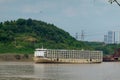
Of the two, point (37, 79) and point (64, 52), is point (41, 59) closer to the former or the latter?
point (64, 52)

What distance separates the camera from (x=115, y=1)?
38562 mm

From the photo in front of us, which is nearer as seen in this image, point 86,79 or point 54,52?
point 86,79

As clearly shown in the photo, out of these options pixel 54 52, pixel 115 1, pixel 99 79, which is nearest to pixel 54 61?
pixel 54 52

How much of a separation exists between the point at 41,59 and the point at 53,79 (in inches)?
4477

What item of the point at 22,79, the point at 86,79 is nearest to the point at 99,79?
the point at 86,79

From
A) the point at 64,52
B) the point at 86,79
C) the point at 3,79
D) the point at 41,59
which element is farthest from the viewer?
the point at 64,52

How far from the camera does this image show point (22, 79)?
69.2 metres

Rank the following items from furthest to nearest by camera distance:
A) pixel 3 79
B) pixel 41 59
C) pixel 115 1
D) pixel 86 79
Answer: pixel 41 59 → pixel 86 79 → pixel 3 79 → pixel 115 1

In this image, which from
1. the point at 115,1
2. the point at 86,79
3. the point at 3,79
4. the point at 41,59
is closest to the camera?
the point at 115,1

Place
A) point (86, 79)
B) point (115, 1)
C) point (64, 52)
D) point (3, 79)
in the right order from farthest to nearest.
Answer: point (64, 52), point (86, 79), point (3, 79), point (115, 1)

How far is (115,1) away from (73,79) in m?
34.7

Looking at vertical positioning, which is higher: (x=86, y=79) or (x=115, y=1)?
(x=115, y=1)

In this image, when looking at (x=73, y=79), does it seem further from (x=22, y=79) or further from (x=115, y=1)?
(x=115, y=1)

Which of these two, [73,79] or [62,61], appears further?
[62,61]
